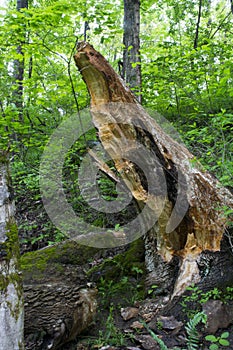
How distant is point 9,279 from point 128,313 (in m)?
1.73

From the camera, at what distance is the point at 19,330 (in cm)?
222

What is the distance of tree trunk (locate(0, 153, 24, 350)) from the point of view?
2.14m

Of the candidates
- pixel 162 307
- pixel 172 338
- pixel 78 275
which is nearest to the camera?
pixel 172 338

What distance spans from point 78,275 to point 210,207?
5.78 feet

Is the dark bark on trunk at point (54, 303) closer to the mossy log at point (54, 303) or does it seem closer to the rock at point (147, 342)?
the mossy log at point (54, 303)

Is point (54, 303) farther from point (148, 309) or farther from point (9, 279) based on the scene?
point (148, 309)

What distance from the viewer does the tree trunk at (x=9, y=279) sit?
2143mm

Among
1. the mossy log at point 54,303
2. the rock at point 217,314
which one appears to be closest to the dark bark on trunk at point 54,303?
the mossy log at point 54,303

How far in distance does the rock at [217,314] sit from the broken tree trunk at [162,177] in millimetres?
332

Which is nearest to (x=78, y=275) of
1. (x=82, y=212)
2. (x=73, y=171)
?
(x=82, y=212)

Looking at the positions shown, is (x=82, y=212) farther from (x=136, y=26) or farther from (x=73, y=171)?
(x=136, y=26)

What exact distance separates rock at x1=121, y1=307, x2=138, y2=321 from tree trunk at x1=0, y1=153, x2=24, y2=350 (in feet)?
4.93

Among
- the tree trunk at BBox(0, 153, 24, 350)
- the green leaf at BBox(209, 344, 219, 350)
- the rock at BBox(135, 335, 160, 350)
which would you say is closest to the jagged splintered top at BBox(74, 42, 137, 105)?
the tree trunk at BBox(0, 153, 24, 350)

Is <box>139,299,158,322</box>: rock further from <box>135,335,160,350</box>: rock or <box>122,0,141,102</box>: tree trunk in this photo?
<box>122,0,141,102</box>: tree trunk
